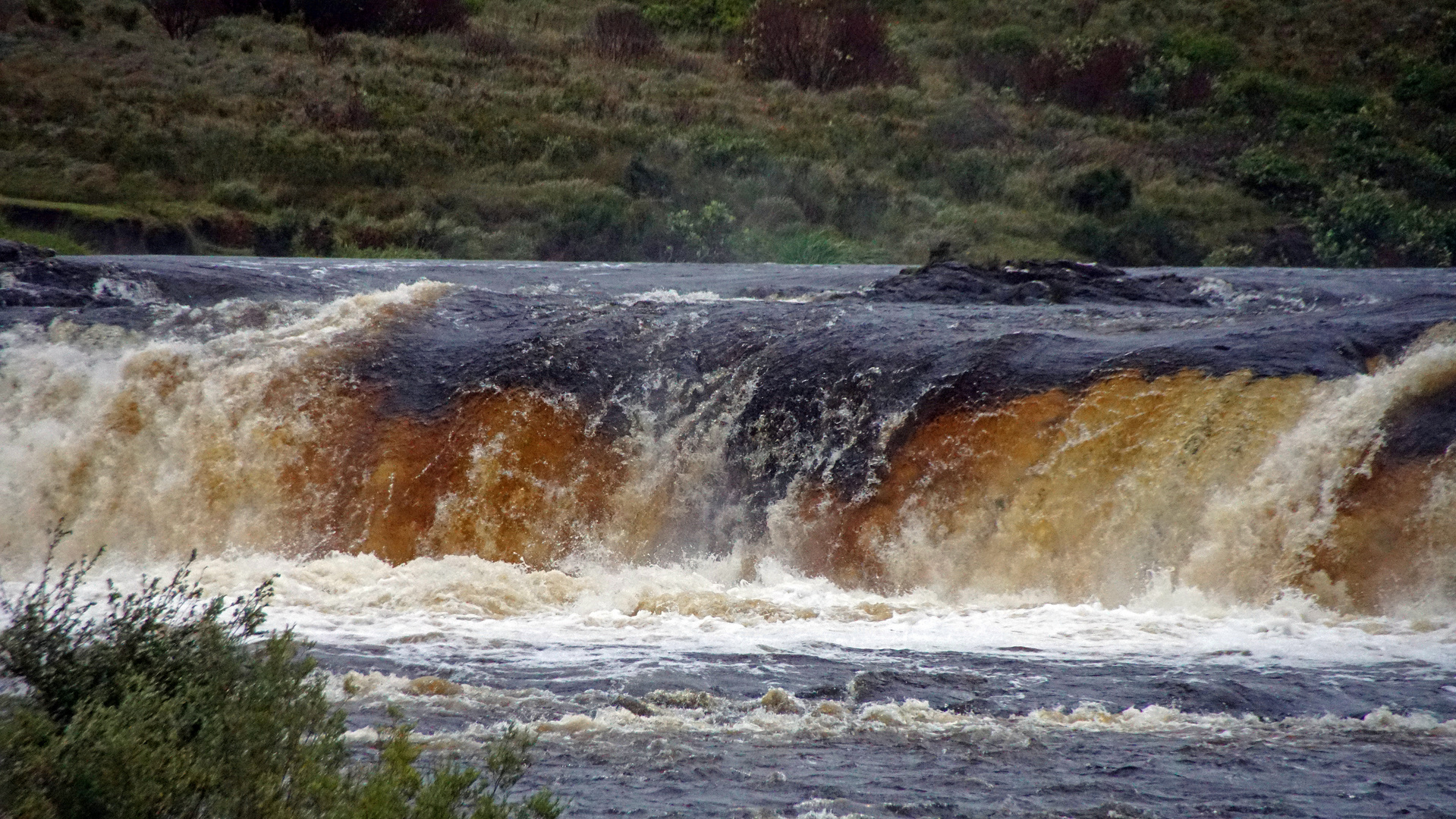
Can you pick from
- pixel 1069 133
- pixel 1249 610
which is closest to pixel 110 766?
pixel 1249 610

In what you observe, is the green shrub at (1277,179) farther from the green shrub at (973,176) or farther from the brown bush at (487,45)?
the brown bush at (487,45)

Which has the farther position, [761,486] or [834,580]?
[761,486]

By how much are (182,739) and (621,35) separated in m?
34.9

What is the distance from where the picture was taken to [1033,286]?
585 inches

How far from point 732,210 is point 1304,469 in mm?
19779

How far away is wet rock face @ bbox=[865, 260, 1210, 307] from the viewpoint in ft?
47.6

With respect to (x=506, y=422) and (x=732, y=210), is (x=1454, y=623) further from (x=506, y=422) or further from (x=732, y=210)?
(x=732, y=210)

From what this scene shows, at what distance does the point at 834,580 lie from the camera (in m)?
10.7

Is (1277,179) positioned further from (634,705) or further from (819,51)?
(634,705)

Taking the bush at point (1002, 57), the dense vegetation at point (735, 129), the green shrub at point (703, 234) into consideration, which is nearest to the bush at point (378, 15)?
the dense vegetation at point (735, 129)

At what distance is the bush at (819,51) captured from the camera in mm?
35781

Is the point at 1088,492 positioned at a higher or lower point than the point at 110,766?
lower

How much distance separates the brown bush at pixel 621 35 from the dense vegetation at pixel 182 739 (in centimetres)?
3276

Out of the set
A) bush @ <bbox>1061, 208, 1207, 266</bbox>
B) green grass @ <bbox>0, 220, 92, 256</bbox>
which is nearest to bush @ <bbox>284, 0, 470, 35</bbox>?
green grass @ <bbox>0, 220, 92, 256</bbox>
